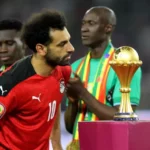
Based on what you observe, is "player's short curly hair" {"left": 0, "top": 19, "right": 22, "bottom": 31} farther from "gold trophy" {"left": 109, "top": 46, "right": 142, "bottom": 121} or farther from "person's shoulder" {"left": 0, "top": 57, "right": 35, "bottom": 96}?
"gold trophy" {"left": 109, "top": 46, "right": 142, "bottom": 121}

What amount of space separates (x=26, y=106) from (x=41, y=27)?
1.25 ft

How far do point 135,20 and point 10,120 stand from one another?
14.5 feet

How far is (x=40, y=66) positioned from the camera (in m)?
3.18

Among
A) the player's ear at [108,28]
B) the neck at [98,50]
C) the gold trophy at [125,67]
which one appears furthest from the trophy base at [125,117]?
the player's ear at [108,28]

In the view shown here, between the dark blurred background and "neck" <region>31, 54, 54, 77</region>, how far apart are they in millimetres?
3830

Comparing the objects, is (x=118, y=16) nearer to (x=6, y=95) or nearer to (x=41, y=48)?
(x=41, y=48)

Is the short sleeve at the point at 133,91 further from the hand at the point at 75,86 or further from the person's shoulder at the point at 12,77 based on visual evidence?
the person's shoulder at the point at 12,77

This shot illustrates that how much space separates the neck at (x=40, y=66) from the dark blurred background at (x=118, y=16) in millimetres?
3830

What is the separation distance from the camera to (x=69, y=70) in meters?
3.41

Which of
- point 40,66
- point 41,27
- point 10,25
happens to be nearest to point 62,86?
point 40,66

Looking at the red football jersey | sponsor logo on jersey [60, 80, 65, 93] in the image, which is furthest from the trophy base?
sponsor logo on jersey [60, 80, 65, 93]

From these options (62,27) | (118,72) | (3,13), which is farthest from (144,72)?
(118,72)

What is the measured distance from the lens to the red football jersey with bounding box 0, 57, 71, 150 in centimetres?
305

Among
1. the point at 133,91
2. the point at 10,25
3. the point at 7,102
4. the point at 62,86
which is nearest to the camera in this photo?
the point at 7,102
